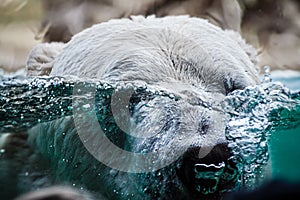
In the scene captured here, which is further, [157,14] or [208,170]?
[157,14]

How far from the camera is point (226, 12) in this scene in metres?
5.23

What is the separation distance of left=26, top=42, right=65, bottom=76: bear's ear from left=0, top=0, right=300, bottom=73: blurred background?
110 cm

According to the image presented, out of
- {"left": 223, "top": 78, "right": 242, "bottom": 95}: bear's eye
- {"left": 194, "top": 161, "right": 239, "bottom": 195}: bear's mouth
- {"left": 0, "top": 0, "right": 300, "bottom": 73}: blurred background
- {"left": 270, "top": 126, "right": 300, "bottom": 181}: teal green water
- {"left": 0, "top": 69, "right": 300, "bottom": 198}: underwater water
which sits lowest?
{"left": 194, "top": 161, "right": 239, "bottom": 195}: bear's mouth

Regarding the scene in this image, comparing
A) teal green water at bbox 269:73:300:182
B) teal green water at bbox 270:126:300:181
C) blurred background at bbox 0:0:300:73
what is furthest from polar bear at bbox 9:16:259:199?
blurred background at bbox 0:0:300:73

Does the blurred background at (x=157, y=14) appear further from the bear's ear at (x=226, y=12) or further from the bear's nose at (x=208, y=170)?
the bear's nose at (x=208, y=170)

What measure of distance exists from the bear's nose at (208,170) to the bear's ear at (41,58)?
5.25 feet

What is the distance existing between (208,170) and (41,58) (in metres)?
1.84

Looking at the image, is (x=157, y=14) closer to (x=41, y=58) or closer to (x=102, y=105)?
(x=41, y=58)

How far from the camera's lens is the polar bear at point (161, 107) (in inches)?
84.0

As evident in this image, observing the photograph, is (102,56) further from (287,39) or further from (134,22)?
(287,39)

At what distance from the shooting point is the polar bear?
213 cm

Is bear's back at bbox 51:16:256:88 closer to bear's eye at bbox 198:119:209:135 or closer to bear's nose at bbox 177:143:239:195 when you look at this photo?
bear's eye at bbox 198:119:209:135

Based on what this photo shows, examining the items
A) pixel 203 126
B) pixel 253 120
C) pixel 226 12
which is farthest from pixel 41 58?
pixel 226 12

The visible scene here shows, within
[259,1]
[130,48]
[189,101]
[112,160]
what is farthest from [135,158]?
[259,1]
